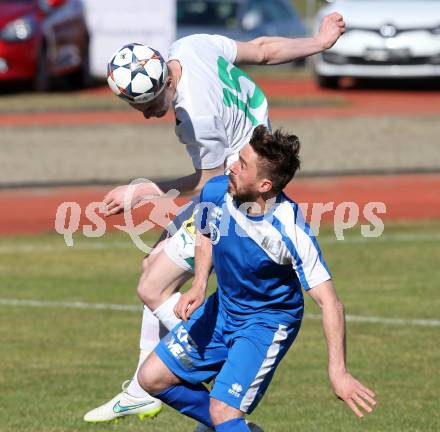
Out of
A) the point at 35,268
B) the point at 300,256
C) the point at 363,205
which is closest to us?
the point at 300,256

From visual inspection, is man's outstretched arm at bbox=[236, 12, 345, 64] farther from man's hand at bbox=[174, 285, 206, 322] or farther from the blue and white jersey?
man's hand at bbox=[174, 285, 206, 322]

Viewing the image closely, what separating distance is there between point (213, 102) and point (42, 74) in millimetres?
17664

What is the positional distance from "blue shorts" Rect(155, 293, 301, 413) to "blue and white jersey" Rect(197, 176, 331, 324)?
0.25ft

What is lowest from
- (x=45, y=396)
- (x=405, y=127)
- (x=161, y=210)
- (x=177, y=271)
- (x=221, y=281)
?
(x=405, y=127)

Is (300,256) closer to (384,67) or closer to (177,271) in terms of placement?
(177,271)

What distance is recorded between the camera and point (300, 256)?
6.68 meters

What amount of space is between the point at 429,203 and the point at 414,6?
820 centimetres

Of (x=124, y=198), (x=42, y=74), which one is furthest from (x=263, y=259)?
(x=42, y=74)

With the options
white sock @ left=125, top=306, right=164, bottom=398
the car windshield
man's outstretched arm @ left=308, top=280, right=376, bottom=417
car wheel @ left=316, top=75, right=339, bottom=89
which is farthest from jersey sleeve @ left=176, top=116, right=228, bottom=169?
the car windshield

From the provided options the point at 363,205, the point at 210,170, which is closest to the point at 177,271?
the point at 210,170

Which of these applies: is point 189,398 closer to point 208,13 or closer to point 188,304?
point 188,304

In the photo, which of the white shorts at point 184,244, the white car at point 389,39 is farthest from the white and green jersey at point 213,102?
the white car at point 389,39

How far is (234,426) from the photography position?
6.80 meters

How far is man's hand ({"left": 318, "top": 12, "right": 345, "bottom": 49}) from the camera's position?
880cm
